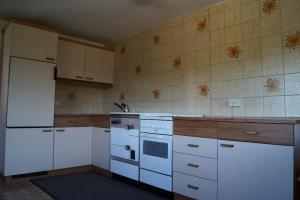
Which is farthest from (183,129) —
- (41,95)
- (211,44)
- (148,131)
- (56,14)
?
(56,14)

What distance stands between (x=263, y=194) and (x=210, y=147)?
20.6 inches

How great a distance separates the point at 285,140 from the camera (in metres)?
1.54

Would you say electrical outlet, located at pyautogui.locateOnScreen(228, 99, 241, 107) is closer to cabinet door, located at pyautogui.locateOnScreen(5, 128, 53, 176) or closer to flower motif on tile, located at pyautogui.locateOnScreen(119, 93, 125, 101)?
flower motif on tile, located at pyautogui.locateOnScreen(119, 93, 125, 101)

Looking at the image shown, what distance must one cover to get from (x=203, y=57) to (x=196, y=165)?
1305mm

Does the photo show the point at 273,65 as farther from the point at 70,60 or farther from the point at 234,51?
the point at 70,60

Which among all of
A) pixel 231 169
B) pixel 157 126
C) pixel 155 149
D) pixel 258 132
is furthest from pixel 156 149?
pixel 258 132

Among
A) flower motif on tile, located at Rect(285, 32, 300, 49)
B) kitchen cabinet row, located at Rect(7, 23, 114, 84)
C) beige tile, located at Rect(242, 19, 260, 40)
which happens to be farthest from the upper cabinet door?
flower motif on tile, located at Rect(285, 32, 300, 49)

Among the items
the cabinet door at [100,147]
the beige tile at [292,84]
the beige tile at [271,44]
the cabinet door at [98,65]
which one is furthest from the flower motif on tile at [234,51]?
the cabinet door at [98,65]

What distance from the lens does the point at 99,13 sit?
2.97 meters

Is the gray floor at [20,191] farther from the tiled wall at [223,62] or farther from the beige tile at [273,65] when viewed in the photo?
the beige tile at [273,65]

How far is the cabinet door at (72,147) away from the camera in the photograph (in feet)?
10.4

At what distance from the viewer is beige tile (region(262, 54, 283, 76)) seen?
2.13 m

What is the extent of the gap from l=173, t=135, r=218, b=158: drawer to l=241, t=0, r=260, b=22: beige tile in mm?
1334

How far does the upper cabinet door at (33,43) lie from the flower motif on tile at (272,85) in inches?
104
